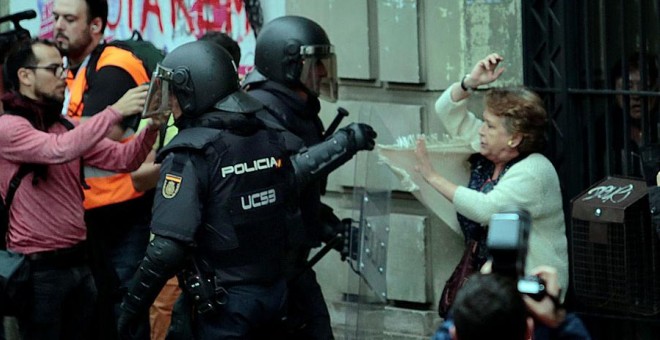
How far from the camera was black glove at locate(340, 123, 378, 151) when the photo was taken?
6719 mm

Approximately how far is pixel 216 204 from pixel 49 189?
124cm

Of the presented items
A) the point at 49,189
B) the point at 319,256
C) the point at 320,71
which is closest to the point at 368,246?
the point at 319,256

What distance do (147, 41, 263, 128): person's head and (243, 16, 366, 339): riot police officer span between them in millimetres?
571

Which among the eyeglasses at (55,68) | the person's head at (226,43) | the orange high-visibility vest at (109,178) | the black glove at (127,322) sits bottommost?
the black glove at (127,322)

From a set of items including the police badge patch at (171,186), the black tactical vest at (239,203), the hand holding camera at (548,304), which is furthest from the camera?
the black tactical vest at (239,203)

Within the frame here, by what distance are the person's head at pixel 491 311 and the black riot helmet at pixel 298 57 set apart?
3.58 m

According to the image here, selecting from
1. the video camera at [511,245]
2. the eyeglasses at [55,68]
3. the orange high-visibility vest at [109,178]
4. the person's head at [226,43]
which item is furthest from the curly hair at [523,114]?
the video camera at [511,245]

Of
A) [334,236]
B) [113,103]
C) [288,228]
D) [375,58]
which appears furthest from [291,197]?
[375,58]

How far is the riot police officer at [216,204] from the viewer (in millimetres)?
5816

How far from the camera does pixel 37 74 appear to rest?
6.84 metres

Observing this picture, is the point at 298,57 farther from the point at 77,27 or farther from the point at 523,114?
the point at 77,27

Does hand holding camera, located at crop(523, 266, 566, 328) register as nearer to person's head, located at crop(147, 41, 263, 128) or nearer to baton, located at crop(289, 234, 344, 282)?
person's head, located at crop(147, 41, 263, 128)

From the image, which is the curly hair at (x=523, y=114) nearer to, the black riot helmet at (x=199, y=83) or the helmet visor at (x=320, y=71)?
the helmet visor at (x=320, y=71)

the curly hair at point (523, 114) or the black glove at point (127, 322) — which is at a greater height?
the curly hair at point (523, 114)
